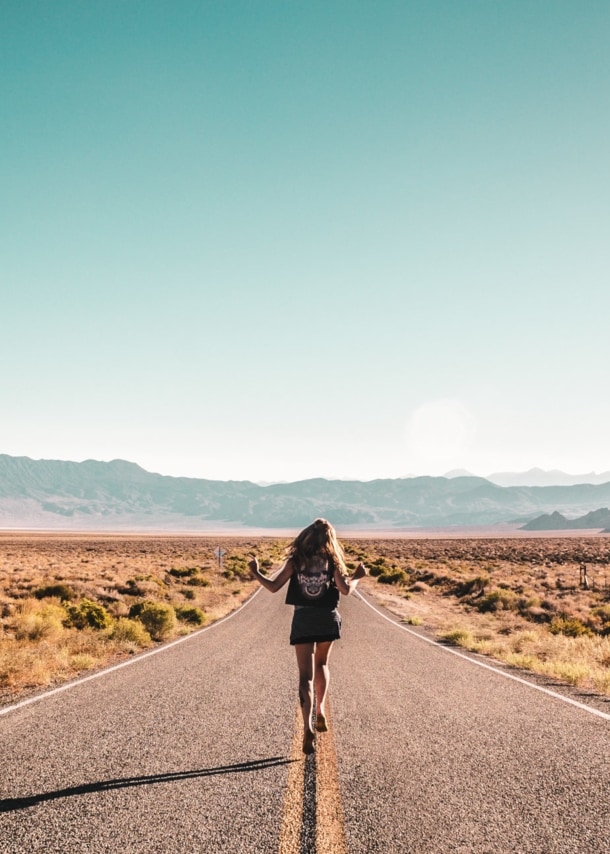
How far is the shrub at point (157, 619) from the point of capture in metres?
15.5

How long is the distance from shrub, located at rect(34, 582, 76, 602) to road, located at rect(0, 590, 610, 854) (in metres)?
15.7

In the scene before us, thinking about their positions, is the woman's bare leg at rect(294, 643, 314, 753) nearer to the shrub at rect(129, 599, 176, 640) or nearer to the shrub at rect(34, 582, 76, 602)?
the shrub at rect(129, 599, 176, 640)

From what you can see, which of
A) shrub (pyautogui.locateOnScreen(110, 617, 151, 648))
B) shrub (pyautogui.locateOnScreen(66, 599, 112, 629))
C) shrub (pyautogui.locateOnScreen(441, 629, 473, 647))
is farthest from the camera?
shrub (pyautogui.locateOnScreen(66, 599, 112, 629))

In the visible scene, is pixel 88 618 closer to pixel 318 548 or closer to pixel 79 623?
pixel 79 623

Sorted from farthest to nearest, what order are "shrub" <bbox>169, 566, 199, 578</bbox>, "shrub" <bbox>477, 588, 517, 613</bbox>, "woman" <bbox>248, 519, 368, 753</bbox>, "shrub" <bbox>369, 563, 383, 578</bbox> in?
"shrub" <bbox>369, 563, 383, 578</bbox>
"shrub" <bbox>169, 566, 199, 578</bbox>
"shrub" <bbox>477, 588, 517, 613</bbox>
"woman" <bbox>248, 519, 368, 753</bbox>

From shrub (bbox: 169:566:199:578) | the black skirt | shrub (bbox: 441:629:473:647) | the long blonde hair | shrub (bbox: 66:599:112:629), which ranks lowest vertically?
shrub (bbox: 169:566:199:578)

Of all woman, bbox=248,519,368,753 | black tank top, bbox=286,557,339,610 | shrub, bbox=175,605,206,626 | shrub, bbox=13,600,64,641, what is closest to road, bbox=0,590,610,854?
woman, bbox=248,519,368,753

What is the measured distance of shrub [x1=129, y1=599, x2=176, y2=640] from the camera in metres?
15.5

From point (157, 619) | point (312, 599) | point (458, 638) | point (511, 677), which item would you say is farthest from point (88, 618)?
point (312, 599)

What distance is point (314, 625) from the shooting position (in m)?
5.51

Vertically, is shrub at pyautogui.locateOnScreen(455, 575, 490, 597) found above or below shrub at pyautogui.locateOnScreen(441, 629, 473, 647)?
below

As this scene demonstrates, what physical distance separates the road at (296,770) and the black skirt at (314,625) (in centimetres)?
105

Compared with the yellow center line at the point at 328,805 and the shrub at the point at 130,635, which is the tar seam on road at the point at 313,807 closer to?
the yellow center line at the point at 328,805

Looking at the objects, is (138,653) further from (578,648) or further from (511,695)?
(578,648)
